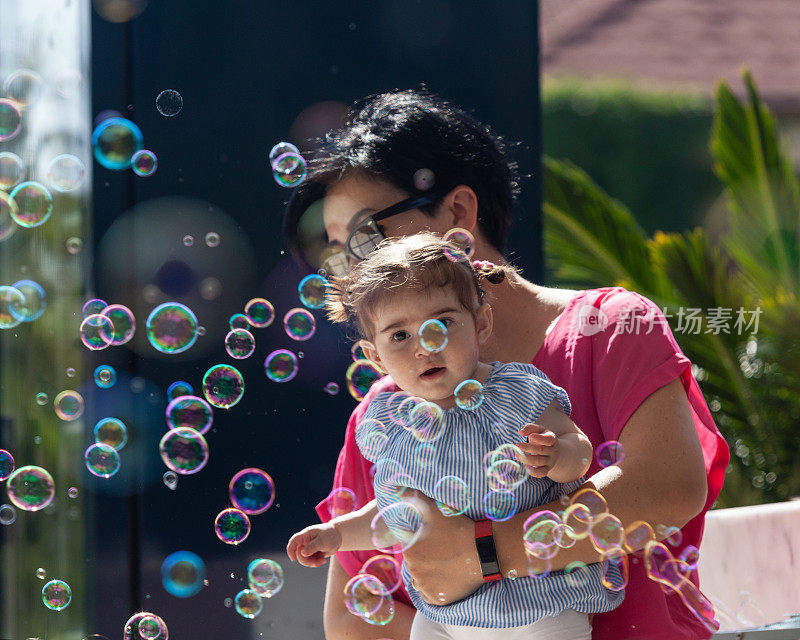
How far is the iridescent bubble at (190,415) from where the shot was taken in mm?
1959

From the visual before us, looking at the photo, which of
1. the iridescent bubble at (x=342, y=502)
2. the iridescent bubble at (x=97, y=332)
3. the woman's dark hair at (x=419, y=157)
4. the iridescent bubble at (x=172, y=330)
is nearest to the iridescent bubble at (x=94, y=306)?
the iridescent bubble at (x=97, y=332)

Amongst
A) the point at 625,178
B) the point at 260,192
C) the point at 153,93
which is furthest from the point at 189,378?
the point at 625,178

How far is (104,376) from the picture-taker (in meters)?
2.29

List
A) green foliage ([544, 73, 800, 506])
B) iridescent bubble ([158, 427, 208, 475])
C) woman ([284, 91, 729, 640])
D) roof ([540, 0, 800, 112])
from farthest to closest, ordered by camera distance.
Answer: roof ([540, 0, 800, 112]) < green foliage ([544, 73, 800, 506]) < iridescent bubble ([158, 427, 208, 475]) < woman ([284, 91, 729, 640])

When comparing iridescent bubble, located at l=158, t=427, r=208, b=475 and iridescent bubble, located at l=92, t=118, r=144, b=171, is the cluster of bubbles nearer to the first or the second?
iridescent bubble, located at l=92, t=118, r=144, b=171

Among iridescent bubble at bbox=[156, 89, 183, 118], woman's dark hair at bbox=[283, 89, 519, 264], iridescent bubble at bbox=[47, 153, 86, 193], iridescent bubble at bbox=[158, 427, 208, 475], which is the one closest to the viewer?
woman's dark hair at bbox=[283, 89, 519, 264]

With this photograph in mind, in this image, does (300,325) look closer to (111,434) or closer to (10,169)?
(111,434)

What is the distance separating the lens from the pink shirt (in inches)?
54.5

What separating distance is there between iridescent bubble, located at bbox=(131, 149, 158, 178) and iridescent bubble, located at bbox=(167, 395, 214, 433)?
0.56 metres

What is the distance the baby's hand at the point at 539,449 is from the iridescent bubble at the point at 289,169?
0.93m

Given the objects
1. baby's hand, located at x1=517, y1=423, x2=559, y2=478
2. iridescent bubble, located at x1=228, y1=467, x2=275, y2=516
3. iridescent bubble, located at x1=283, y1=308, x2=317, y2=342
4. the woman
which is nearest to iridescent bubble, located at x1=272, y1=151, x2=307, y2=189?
the woman

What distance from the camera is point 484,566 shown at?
128cm

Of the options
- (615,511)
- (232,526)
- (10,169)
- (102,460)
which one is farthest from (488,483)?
(10,169)

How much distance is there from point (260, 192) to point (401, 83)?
1.72 ft
